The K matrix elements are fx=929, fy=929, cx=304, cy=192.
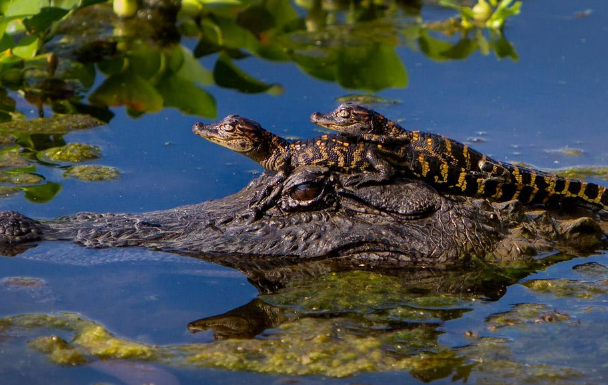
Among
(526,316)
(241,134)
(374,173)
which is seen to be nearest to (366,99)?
(241,134)

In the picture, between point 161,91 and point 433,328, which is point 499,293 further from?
point 161,91

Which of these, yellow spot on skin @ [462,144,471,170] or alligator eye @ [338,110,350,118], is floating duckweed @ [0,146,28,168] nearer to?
alligator eye @ [338,110,350,118]

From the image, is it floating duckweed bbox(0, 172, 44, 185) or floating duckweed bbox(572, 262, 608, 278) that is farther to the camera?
floating duckweed bbox(0, 172, 44, 185)

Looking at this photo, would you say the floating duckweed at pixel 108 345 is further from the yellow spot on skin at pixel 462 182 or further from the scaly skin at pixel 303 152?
the yellow spot on skin at pixel 462 182

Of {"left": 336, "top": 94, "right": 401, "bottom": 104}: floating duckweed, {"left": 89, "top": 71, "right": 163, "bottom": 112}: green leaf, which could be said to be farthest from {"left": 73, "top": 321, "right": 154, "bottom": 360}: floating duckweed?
{"left": 336, "top": 94, "right": 401, "bottom": 104}: floating duckweed

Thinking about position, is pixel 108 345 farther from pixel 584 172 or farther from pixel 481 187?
pixel 584 172

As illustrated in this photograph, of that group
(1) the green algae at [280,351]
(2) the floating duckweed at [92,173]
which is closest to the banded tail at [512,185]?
(1) the green algae at [280,351]

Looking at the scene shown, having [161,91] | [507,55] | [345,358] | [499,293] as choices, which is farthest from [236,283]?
[507,55]
